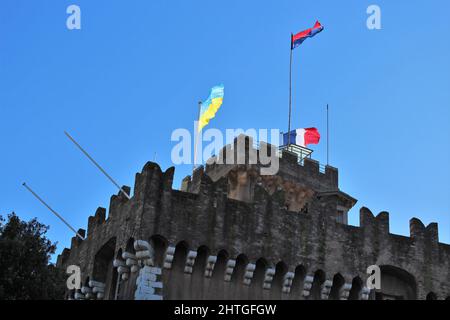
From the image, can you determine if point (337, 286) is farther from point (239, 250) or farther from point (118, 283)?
point (118, 283)

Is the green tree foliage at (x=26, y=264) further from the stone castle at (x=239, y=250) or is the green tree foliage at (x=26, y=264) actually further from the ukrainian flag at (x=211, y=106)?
the ukrainian flag at (x=211, y=106)

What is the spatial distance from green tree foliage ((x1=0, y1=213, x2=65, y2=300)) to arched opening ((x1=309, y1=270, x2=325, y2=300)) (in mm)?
10304

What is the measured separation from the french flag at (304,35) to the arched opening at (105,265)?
17.4 meters

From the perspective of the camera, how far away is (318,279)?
35531 mm

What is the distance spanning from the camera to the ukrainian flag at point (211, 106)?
139 feet

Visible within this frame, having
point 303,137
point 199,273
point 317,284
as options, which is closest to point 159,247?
point 199,273

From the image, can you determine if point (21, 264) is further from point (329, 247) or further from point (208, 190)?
point (329, 247)

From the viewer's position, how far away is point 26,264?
3155cm

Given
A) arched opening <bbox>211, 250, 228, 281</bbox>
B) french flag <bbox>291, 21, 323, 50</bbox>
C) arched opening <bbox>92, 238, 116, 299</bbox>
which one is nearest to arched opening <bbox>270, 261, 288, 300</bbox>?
arched opening <bbox>211, 250, 228, 281</bbox>

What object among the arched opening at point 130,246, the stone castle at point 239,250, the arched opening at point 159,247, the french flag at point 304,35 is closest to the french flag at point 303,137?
the french flag at point 304,35

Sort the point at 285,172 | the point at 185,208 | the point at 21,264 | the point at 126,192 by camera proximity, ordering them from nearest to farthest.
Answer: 1. the point at 21,264
2. the point at 185,208
3. the point at 126,192
4. the point at 285,172

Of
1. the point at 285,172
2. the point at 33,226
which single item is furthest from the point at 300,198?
the point at 33,226

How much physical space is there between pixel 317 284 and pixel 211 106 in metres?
11.7
